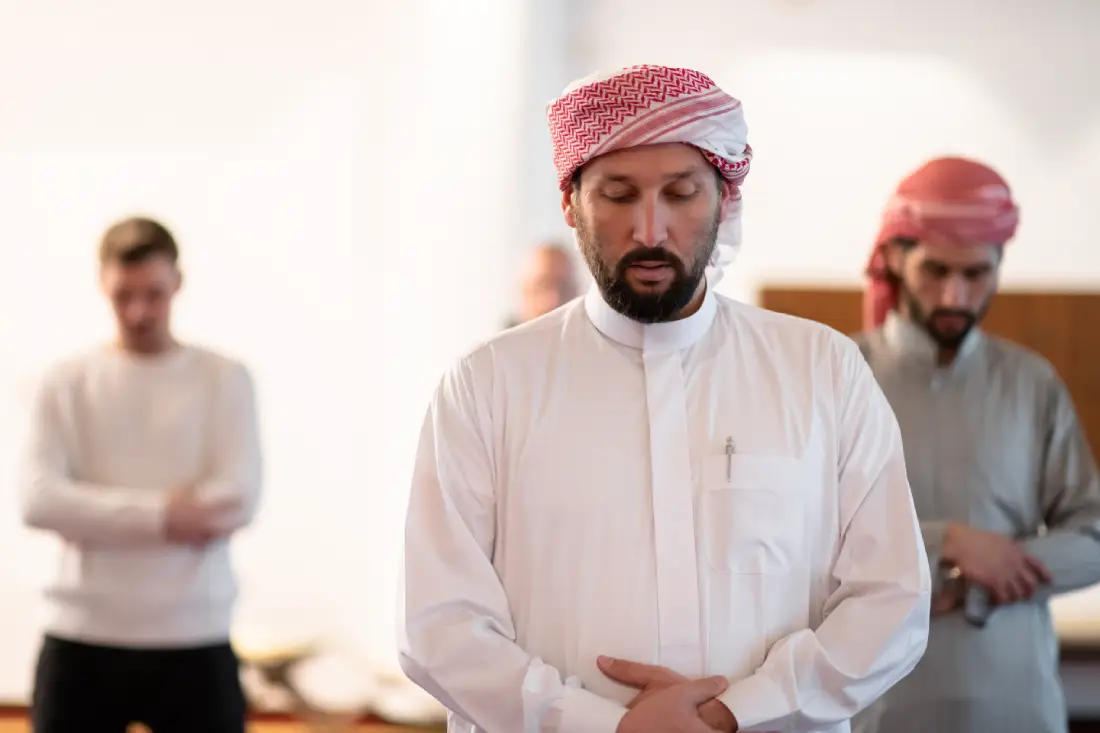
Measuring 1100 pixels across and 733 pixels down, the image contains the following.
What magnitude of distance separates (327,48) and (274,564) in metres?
2.28

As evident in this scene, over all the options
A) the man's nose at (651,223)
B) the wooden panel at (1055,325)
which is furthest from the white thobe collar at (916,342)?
the wooden panel at (1055,325)

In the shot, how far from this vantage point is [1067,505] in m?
2.63

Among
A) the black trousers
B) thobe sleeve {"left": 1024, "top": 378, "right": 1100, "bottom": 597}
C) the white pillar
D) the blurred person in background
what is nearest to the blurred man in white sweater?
the black trousers

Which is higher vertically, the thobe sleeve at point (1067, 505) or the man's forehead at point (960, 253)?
the man's forehead at point (960, 253)

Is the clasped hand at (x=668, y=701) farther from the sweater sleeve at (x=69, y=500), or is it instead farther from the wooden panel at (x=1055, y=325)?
the wooden panel at (x=1055, y=325)

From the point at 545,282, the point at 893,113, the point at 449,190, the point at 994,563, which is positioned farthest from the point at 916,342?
the point at 893,113

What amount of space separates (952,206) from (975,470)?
55cm

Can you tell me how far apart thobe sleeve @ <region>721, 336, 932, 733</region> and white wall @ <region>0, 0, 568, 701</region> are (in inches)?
152

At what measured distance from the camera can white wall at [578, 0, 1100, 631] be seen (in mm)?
5453

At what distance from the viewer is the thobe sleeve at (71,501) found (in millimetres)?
3037

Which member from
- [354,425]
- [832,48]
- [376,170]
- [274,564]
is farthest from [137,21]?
[832,48]

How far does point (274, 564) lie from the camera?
18.9ft

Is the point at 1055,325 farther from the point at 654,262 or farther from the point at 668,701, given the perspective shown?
the point at 668,701

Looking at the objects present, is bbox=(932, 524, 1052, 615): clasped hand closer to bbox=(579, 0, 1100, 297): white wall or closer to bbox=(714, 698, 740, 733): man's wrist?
bbox=(714, 698, 740, 733): man's wrist
